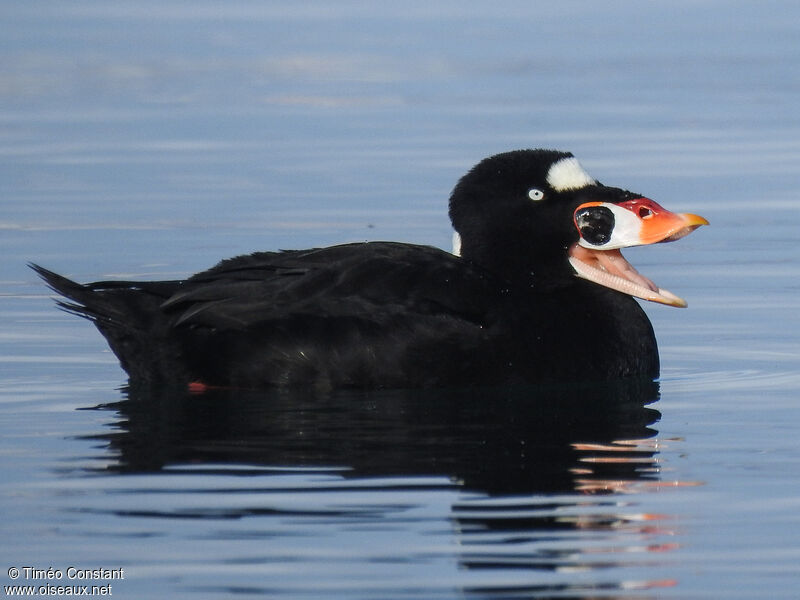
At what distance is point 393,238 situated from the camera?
10.5 m

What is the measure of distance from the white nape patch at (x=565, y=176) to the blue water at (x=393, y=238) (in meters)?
0.85

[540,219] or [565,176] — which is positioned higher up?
[565,176]

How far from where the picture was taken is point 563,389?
7.34m

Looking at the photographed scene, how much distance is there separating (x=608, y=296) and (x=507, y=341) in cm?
73

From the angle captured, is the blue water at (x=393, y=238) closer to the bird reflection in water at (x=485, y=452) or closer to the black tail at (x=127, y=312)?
the bird reflection in water at (x=485, y=452)

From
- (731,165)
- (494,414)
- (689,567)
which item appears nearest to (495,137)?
(731,165)

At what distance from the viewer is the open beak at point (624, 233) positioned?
24.9 ft

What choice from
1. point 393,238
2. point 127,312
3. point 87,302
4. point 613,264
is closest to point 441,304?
point 613,264

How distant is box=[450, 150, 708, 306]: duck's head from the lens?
25.3 feet

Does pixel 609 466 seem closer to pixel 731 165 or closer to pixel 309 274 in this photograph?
pixel 309 274

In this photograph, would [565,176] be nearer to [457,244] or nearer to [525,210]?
[525,210]

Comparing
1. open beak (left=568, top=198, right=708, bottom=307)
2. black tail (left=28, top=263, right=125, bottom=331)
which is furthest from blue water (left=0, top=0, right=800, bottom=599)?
open beak (left=568, top=198, right=708, bottom=307)

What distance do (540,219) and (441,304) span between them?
0.82 metres

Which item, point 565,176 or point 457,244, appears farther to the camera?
point 457,244
